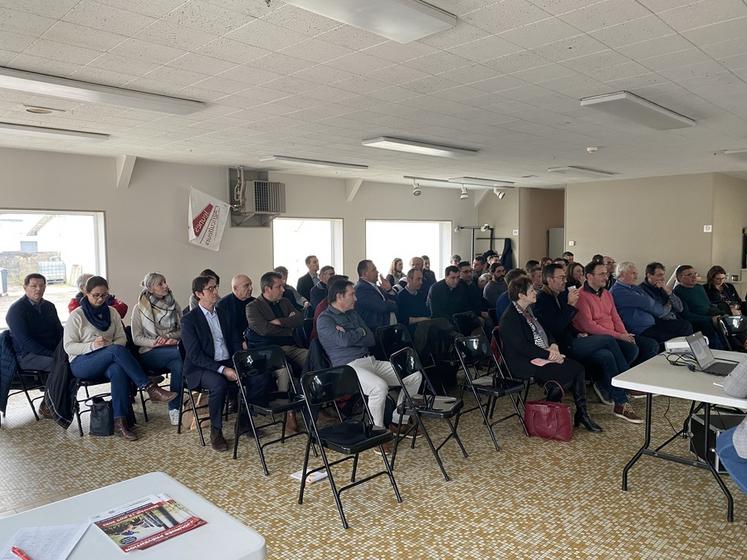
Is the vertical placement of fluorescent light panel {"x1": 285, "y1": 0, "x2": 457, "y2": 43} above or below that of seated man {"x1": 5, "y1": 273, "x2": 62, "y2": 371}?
above

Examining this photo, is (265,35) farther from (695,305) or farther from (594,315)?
(695,305)

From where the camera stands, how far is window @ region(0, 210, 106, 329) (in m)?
7.39

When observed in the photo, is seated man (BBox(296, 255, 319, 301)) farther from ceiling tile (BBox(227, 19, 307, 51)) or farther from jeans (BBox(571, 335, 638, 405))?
ceiling tile (BBox(227, 19, 307, 51))

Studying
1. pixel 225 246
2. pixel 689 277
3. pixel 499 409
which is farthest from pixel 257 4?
pixel 225 246

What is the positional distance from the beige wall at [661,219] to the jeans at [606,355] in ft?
22.2

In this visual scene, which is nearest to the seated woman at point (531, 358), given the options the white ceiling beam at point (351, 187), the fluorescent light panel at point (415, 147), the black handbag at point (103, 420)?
the fluorescent light panel at point (415, 147)

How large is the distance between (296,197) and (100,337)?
5.76 m

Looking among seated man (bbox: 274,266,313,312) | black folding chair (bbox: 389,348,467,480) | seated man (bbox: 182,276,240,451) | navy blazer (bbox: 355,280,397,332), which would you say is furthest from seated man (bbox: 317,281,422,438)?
seated man (bbox: 274,266,313,312)

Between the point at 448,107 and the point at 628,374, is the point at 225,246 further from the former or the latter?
the point at 628,374

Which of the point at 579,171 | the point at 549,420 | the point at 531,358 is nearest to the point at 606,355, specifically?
the point at 531,358

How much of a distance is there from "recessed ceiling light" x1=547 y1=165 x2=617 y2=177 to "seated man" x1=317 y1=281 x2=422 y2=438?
601 cm

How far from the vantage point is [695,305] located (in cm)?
684

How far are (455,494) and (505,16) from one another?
2707 millimetres

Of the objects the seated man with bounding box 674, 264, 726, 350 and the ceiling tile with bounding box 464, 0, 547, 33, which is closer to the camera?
the ceiling tile with bounding box 464, 0, 547, 33
